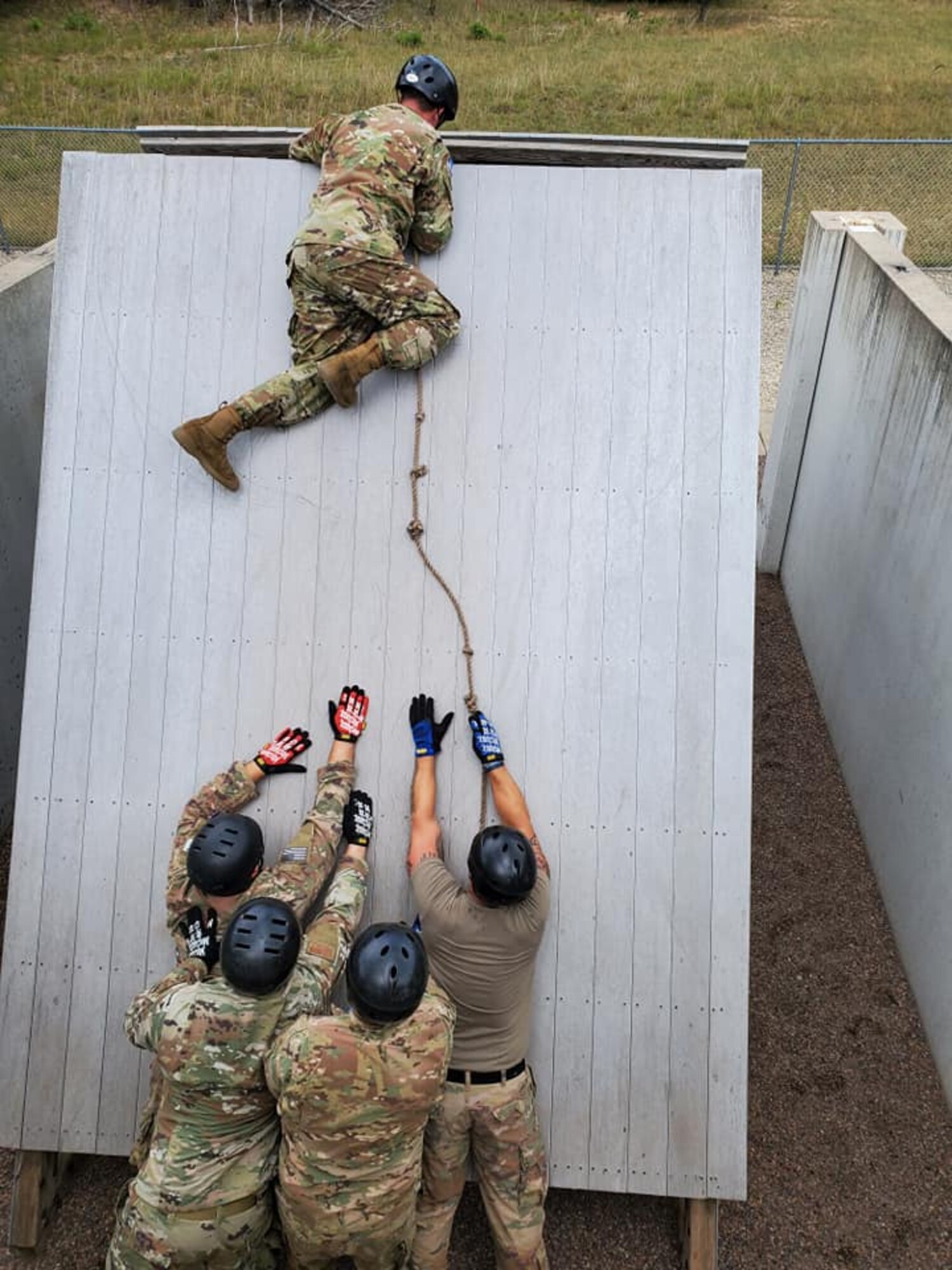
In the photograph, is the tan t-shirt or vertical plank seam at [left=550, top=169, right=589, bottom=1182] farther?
vertical plank seam at [left=550, top=169, right=589, bottom=1182]

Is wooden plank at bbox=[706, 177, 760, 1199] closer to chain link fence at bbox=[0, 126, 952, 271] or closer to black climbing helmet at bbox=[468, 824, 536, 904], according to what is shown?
black climbing helmet at bbox=[468, 824, 536, 904]

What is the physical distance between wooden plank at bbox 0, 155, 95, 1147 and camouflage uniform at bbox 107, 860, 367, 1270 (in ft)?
2.78

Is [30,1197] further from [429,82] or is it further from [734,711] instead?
[429,82]

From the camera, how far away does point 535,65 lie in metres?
19.8

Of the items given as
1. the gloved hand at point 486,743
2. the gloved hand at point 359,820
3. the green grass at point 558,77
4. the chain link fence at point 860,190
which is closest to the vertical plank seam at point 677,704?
the gloved hand at point 486,743

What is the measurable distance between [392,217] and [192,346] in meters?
0.97

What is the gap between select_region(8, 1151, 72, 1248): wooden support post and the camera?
368 cm

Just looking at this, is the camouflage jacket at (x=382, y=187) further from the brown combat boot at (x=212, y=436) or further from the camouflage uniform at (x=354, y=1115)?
the camouflage uniform at (x=354, y=1115)

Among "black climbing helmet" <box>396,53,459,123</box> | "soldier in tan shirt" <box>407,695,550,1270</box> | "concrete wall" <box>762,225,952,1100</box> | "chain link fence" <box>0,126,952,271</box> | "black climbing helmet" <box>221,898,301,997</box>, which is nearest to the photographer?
"black climbing helmet" <box>221,898,301,997</box>

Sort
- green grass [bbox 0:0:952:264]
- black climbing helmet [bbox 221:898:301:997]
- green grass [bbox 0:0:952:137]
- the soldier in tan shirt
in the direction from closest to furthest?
1. black climbing helmet [bbox 221:898:301:997]
2. the soldier in tan shirt
3. green grass [bbox 0:0:952:264]
4. green grass [bbox 0:0:952:137]

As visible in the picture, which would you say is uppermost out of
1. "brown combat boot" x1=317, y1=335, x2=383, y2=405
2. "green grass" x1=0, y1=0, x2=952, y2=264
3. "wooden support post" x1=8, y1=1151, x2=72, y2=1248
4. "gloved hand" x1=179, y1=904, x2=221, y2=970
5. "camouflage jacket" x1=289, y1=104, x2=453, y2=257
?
"green grass" x1=0, y1=0, x2=952, y2=264

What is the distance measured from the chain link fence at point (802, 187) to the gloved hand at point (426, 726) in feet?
38.3

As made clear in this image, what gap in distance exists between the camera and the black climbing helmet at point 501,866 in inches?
123

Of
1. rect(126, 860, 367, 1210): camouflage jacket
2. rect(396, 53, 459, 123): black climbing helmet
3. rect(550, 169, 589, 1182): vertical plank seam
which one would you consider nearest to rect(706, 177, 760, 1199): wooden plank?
rect(550, 169, 589, 1182): vertical plank seam
